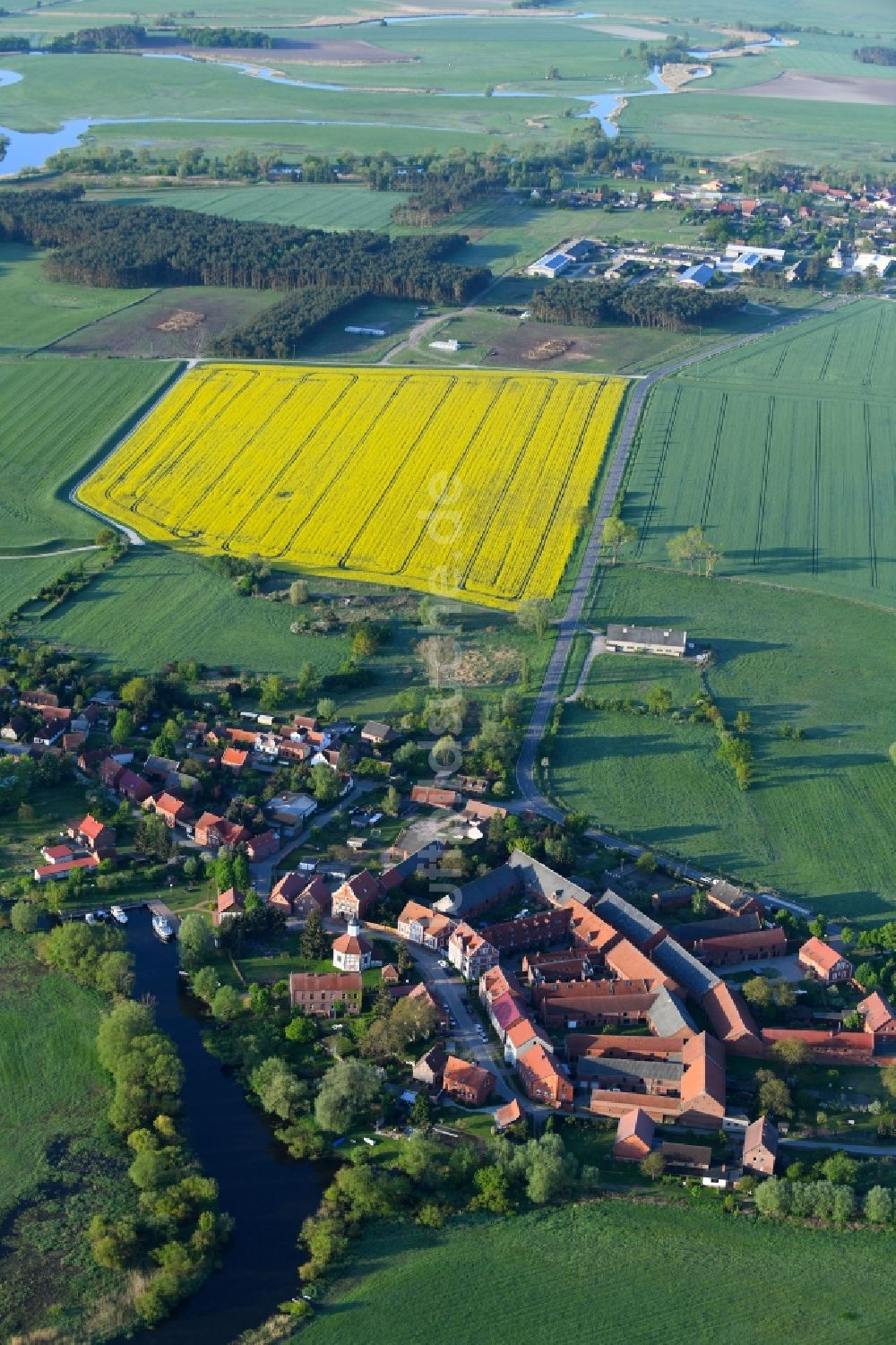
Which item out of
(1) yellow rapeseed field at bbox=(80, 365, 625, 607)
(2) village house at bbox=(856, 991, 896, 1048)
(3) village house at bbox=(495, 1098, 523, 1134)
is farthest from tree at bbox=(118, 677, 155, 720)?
(2) village house at bbox=(856, 991, 896, 1048)

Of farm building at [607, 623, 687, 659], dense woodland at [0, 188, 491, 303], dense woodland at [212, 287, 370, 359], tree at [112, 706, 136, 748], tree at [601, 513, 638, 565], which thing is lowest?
tree at [112, 706, 136, 748]

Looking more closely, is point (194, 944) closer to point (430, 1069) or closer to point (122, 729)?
point (430, 1069)

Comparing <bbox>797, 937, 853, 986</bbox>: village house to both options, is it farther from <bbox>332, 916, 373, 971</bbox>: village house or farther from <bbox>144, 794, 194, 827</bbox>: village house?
<bbox>144, 794, 194, 827</bbox>: village house

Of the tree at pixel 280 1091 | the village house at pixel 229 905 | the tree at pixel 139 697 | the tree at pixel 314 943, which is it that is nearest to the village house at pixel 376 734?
the tree at pixel 139 697

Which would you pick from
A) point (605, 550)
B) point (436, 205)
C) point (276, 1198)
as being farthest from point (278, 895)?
point (436, 205)

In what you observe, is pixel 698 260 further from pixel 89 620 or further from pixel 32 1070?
pixel 32 1070

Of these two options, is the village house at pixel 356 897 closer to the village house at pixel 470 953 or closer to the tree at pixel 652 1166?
the village house at pixel 470 953
